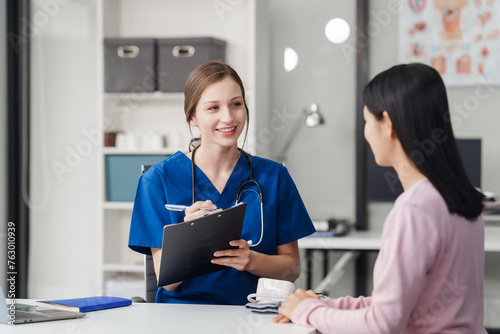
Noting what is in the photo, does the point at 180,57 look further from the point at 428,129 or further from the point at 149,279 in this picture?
the point at 428,129

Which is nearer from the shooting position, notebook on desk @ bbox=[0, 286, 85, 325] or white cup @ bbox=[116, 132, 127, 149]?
notebook on desk @ bbox=[0, 286, 85, 325]

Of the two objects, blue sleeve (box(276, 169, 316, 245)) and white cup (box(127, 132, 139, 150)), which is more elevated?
white cup (box(127, 132, 139, 150))

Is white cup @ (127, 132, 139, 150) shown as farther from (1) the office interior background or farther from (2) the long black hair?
(2) the long black hair

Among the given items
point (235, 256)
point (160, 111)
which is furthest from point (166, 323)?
point (160, 111)

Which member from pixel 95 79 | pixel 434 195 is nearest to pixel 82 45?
pixel 95 79

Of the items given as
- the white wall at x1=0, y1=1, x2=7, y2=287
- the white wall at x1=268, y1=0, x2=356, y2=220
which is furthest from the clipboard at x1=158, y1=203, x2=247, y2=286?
the white wall at x1=0, y1=1, x2=7, y2=287

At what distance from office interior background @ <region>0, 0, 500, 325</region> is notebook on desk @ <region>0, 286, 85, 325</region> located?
1.83 m

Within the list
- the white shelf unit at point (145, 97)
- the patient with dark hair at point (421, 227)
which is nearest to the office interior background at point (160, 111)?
the white shelf unit at point (145, 97)

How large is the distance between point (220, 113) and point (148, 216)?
37 centimetres

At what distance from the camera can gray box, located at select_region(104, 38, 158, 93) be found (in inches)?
126

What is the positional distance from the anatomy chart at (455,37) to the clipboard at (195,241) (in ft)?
7.20

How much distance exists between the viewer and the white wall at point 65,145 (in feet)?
12.0

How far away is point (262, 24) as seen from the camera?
3.35 meters

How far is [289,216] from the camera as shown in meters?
1.94
